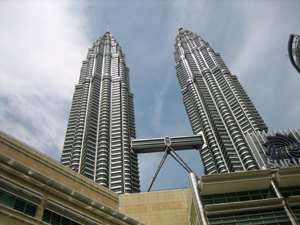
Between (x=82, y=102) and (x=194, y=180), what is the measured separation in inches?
4027

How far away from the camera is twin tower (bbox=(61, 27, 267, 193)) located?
328ft

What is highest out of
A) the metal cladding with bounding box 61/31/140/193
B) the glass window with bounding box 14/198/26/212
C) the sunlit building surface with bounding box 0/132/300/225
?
the metal cladding with bounding box 61/31/140/193

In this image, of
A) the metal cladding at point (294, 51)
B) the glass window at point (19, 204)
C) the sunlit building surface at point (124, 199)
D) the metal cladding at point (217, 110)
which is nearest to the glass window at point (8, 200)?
the sunlit building surface at point (124, 199)

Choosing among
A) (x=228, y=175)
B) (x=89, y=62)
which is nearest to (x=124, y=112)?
(x=89, y=62)

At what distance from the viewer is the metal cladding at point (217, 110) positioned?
104 metres

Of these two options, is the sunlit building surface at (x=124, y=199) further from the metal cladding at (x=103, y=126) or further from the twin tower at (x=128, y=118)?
the metal cladding at (x=103, y=126)

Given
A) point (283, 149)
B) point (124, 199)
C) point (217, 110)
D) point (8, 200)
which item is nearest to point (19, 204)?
point (8, 200)

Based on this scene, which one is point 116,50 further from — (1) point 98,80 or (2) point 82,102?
(2) point 82,102

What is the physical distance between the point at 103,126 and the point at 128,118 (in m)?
15.4

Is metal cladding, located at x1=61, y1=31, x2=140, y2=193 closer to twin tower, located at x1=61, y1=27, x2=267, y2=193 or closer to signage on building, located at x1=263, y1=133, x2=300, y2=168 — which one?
twin tower, located at x1=61, y1=27, x2=267, y2=193

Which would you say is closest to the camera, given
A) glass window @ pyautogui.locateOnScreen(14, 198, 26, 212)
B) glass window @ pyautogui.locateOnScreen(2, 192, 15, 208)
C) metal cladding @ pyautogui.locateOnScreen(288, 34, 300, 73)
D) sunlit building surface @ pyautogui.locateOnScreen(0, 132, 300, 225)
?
glass window @ pyautogui.locateOnScreen(2, 192, 15, 208)

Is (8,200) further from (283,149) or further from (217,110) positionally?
(217,110)

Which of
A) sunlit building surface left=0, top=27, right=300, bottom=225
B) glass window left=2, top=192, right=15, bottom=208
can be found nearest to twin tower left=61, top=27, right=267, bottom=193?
sunlit building surface left=0, top=27, right=300, bottom=225

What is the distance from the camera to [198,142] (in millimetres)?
80688
